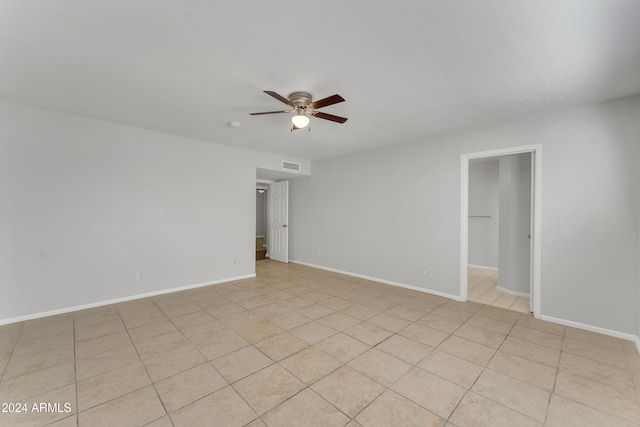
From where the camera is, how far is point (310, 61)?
2201 millimetres

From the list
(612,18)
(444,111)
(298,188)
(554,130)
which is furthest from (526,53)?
(298,188)

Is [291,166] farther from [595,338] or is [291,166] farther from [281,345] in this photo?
[595,338]

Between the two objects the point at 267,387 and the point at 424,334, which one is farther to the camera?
the point at 424,334

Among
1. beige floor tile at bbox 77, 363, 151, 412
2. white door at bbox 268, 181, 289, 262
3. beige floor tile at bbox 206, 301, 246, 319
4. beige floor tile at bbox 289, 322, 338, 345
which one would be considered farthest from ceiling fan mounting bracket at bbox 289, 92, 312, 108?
white door at bbox 268, 181, 289, 262

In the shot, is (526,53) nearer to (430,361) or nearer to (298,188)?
(430,361)

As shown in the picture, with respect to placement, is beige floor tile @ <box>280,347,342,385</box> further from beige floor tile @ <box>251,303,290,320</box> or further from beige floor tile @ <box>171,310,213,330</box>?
beige floor tile @ <box>171,310,213,330</box>

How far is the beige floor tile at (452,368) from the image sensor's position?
6.85ft

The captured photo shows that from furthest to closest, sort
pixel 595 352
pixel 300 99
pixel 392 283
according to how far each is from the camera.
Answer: pixel 392 283 → pixel 300 99 → pixel 595 352

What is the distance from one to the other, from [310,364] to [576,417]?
72.5 inches

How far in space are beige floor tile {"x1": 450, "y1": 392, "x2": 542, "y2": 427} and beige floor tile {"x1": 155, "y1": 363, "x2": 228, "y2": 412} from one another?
1666 millimetres

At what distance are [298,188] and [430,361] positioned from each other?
198 inches

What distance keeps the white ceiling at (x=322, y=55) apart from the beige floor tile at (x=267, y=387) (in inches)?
102

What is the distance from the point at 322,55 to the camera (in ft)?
6.97

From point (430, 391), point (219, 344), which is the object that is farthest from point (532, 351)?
point (219, 344)
